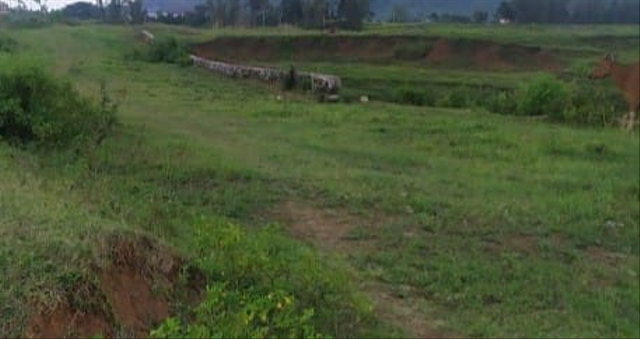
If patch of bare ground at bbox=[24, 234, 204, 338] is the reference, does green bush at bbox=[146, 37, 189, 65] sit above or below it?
above

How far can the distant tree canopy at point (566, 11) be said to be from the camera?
5.95 ft

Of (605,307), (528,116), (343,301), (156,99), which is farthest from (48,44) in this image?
(605,307)

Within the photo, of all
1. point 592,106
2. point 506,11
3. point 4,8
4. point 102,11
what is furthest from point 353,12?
point 102,11

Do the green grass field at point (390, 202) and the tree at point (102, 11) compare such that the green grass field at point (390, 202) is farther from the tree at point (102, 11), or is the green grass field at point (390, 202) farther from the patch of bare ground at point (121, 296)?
the tree at point (102, 11)

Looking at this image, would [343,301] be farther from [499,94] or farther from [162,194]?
[162,194]

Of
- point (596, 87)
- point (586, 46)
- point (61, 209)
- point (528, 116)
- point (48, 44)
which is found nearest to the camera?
point (596, 87)

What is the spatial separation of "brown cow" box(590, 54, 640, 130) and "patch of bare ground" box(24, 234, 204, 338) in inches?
96.0

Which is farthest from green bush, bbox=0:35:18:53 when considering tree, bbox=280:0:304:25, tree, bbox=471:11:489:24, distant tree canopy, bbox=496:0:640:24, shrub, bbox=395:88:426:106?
distant tree canopy, bbox=496:0:640:24

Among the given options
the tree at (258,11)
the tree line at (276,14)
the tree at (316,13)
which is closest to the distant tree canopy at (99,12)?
the tree line at (276,14)

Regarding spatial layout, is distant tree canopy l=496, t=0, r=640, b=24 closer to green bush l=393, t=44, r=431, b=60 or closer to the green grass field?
the green grass field

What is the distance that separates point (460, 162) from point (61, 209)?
287 centimetres

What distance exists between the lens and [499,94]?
317 cm

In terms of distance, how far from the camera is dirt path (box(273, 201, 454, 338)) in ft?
11.4

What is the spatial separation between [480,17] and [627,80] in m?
1.13
